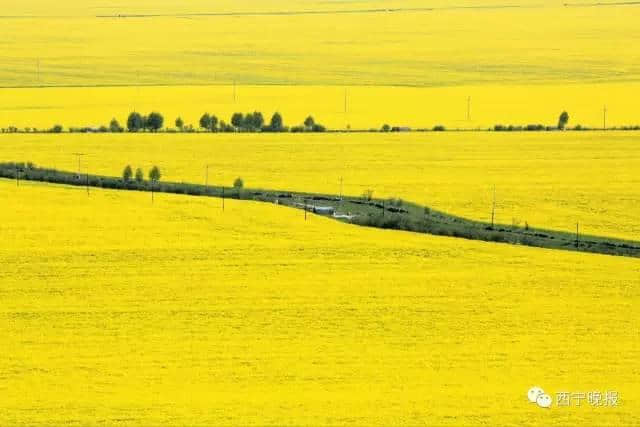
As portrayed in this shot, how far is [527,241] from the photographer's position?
43656 millimetres

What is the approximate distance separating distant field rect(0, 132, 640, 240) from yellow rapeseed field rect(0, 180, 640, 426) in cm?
781

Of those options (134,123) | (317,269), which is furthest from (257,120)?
(317,269)

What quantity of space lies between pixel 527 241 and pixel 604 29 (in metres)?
81.5

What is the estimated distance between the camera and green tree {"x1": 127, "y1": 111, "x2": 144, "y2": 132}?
69.2m

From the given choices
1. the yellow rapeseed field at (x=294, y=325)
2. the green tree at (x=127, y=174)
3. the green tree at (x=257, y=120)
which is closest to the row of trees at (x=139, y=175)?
the green tree at (x=127, y=174)

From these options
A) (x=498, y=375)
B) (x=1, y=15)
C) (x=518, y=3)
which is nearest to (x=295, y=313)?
(x=498, y=375)

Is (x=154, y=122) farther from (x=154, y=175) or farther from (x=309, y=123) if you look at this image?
(x=154, y=175)

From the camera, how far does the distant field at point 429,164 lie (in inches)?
1973

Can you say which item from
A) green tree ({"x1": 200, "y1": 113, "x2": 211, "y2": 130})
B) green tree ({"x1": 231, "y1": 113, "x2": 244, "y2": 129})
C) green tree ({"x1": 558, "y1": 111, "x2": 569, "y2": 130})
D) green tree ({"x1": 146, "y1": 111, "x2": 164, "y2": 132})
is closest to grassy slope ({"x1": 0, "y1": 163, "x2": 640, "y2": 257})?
green tree ({"x1": 146, "y1": 111, "x2": 164, "y2": 132})

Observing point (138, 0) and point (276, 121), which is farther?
point (138, 0)

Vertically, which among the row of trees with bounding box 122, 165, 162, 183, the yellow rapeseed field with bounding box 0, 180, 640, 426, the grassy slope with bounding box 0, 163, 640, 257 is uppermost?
the row of trees with bounding box 122, 165, 162, 183

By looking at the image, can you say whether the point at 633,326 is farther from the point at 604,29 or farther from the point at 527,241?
the point at 604,29

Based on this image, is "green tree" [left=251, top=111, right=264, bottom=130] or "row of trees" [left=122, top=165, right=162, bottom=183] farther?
"green tree" [left=251, top=111, right=264, bottom=130]

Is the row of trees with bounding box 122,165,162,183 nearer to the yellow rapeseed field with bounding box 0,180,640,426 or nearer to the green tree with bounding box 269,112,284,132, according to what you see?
the yellow rapeseed field with bounding box 0,180,640,426
